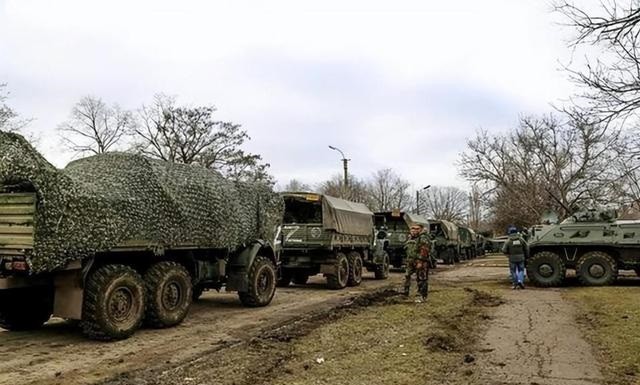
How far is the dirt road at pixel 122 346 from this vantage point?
6609 mm

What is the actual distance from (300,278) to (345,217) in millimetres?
2403

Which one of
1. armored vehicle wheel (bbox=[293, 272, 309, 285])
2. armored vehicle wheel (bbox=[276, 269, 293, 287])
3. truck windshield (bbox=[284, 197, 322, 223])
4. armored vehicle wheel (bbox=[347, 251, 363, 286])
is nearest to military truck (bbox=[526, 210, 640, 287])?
armored vehicle wheel (bbox=[347, 251, 363, 286])

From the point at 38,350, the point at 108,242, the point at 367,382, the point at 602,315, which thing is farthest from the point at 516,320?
the point at 38,350

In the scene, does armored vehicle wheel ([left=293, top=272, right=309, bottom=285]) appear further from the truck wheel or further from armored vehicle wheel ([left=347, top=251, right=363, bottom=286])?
the truck wheel

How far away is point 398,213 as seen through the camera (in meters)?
25.0

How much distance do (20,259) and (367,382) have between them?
459 centimetres

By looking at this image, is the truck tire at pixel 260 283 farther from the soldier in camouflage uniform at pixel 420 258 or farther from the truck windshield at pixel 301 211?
the truck windshield at pixel 301 211

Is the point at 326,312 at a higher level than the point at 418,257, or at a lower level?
lower

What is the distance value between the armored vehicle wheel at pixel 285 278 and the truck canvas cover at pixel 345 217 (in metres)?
2.02

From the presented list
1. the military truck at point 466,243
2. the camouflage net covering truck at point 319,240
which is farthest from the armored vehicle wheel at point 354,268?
the military truck at point 466,243

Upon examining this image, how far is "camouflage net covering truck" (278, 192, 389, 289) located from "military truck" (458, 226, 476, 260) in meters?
21.5

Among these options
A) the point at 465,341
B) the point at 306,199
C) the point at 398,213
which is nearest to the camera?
the point at 465,341

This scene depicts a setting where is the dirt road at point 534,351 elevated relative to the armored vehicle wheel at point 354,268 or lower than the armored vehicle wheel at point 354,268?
lower

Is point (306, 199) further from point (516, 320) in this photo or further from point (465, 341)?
point (465, 341)
